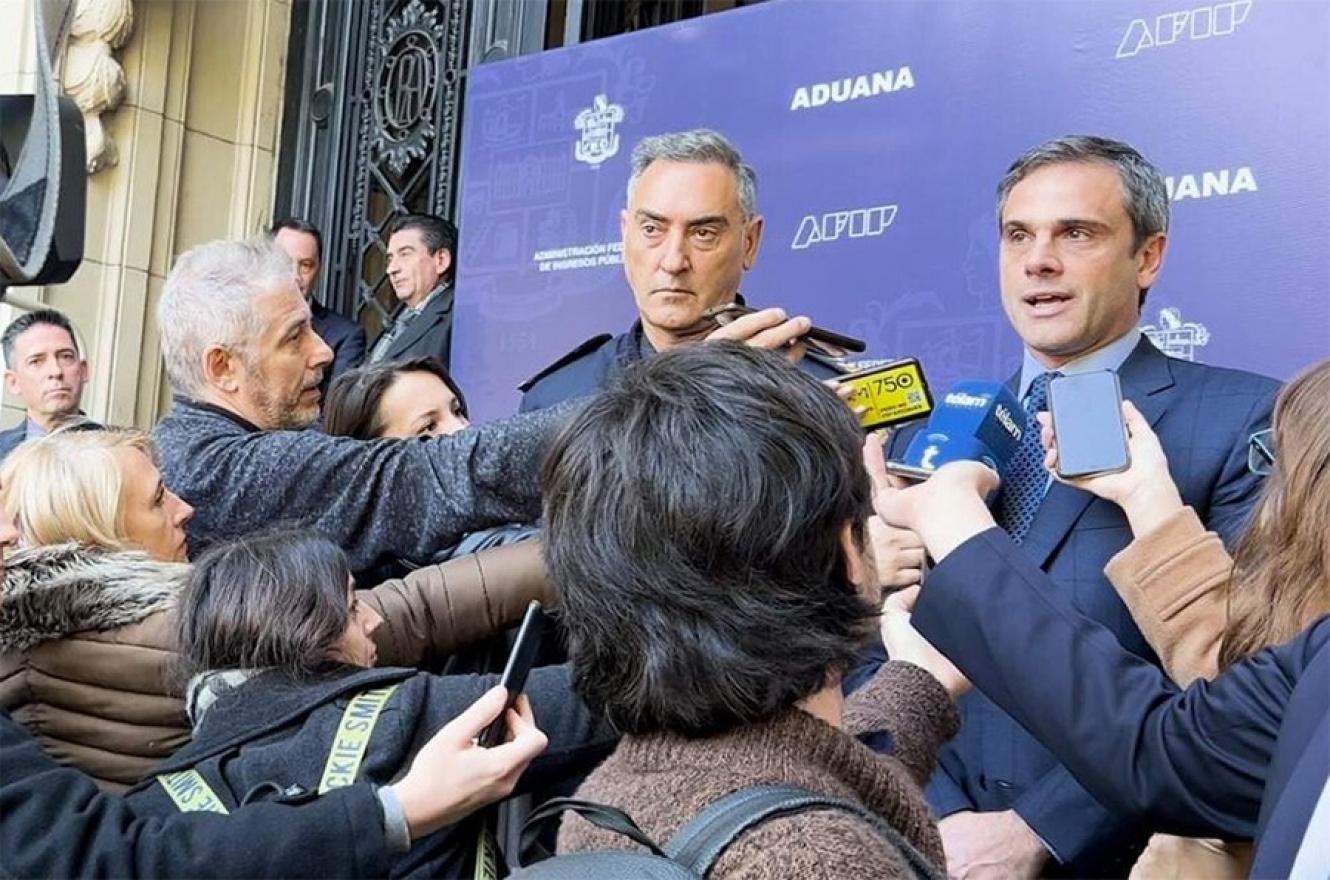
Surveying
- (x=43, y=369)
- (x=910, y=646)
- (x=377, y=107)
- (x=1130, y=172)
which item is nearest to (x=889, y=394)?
(x=910, y=646)

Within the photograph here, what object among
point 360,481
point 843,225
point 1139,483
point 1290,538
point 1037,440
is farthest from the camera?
point 843,225

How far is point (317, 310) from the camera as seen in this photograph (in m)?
7.59

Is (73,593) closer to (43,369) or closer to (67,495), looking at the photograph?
(67,495)

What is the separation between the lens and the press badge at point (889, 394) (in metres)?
2.65

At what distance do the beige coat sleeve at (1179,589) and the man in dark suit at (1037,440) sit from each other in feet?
1.12

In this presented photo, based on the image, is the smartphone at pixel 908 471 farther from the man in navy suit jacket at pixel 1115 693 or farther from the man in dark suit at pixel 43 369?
the man in dark suit at pixel 43 369

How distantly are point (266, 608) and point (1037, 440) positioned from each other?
50.8 inches

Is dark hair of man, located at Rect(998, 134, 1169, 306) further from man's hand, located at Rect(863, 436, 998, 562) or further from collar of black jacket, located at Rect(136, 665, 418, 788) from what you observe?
collar of black jacket, located at Rect(136, 665, 418, 788)

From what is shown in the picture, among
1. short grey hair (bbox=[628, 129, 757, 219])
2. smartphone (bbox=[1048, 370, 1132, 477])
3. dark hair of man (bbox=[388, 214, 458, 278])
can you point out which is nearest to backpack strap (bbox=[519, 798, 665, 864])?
smartphone (bbox=[1048, 370, 1132, 477])

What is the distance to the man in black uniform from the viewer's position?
3863mm

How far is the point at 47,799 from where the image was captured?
238 cm

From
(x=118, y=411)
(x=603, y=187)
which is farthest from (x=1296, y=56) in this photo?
(x=118, y=411)

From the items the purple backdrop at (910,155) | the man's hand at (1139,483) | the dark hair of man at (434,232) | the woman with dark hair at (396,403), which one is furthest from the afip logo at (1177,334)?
the dark hair of man at (434,232)

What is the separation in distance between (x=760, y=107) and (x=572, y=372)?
1.86 meters
